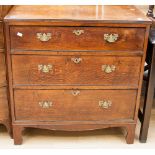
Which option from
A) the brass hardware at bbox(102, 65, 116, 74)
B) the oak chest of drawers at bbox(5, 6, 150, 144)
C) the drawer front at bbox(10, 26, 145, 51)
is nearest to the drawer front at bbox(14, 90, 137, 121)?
the oak chest of drawers at bbox(5, 6, 150, 144)

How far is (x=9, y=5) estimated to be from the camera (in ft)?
5.49

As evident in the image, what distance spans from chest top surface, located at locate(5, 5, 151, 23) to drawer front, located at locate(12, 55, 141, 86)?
22cm

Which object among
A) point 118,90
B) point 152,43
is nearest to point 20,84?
point 118,90

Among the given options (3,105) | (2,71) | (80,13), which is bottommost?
(3,105)

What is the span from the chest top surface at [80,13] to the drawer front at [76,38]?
0.18ft

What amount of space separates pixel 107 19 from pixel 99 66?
280mm

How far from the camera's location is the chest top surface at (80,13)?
152cm

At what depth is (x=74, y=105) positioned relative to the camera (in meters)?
1.75

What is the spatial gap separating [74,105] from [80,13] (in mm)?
562

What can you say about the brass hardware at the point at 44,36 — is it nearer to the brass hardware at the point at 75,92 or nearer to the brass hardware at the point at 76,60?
the brass hardware at the point at 76,60

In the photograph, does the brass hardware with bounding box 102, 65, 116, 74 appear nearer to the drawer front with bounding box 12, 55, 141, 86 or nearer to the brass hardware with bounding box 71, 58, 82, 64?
the drawer front with bounding box 12, 55, 141, 86

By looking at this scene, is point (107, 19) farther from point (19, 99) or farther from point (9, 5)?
point (19, 99)

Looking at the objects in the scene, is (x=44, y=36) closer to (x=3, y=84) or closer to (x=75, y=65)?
(x=75, y=65)

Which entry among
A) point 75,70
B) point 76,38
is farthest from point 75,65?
point 76,38
